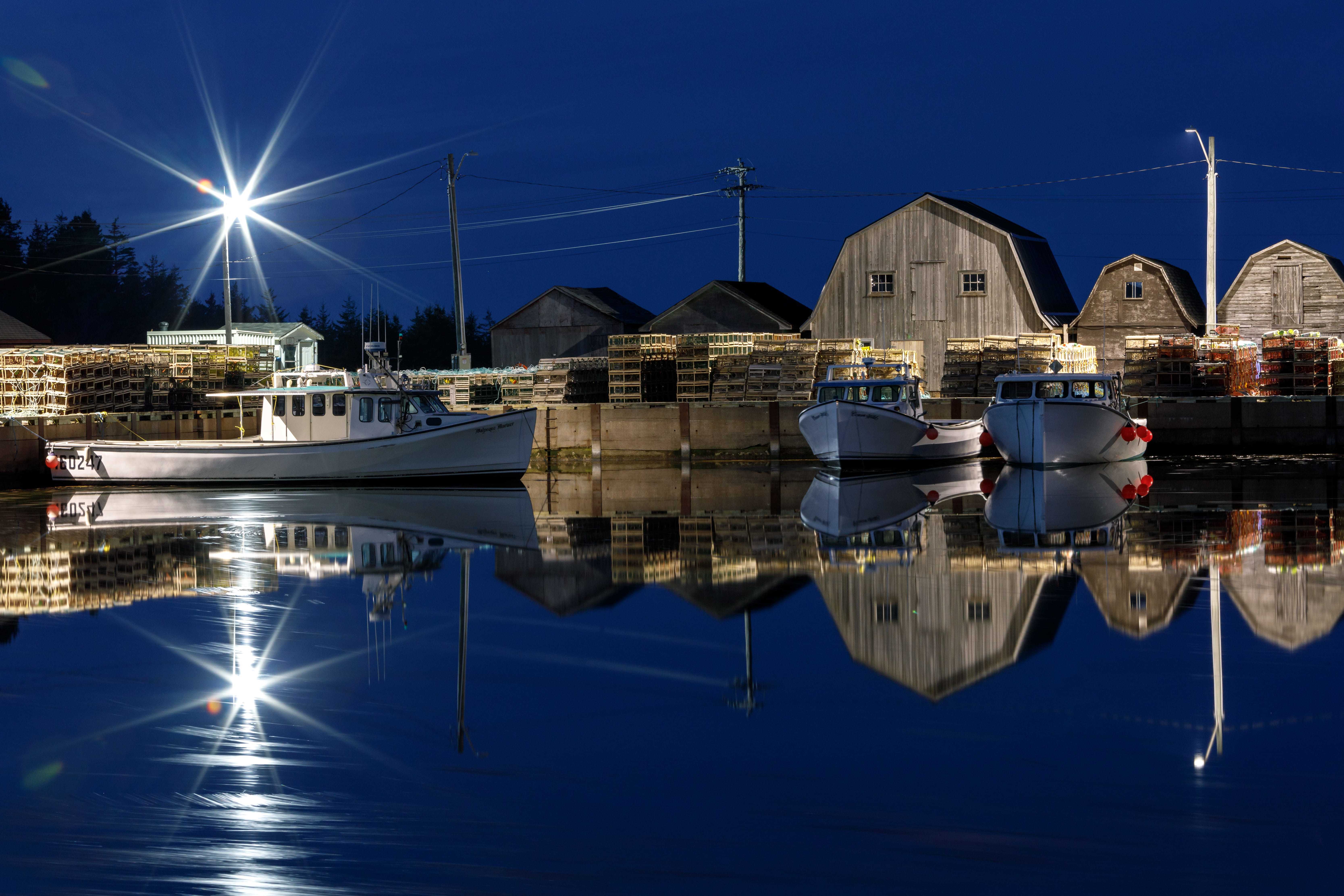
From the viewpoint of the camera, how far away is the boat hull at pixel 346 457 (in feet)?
87.5

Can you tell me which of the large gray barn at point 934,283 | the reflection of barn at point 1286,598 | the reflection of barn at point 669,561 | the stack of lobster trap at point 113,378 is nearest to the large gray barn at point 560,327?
the large gray barn at point 934,283

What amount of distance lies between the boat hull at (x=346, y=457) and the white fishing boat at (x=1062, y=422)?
10.4 m

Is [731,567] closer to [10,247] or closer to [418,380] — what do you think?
[418,380]

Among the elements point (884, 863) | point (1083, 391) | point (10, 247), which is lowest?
point (884, 863)

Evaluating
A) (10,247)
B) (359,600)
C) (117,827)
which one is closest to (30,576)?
(359,600)

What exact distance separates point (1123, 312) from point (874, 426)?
1934 centimetres

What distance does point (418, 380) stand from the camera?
36094mm

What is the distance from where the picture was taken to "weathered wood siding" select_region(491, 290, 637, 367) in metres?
56.7

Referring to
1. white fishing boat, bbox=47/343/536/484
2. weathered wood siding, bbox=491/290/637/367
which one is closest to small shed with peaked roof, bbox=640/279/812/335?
weathered wood siding, bbox=491/290/637/367

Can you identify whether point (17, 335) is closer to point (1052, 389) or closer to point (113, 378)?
point (113, 378)

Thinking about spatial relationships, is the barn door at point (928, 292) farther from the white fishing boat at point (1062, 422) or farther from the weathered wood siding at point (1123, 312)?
the white fishing boat at point (1062, 422)

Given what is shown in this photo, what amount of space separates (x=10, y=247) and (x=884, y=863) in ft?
A: 315

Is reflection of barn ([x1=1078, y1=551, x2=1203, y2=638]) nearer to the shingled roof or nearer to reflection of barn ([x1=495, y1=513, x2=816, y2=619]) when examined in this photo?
reflection of barn ([x1=495, y1=513, x2=816, y2=619])

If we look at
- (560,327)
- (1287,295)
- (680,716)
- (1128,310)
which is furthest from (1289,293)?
(680,716)
